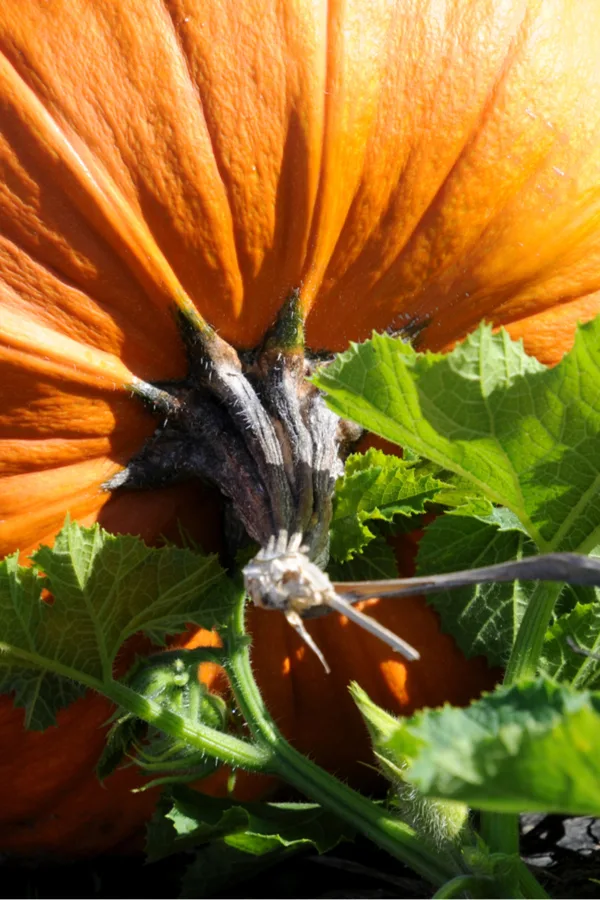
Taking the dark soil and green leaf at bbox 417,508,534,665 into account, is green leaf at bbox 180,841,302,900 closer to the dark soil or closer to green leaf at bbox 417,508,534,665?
the dark soil

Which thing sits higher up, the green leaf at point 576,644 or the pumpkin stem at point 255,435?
the pumpkin stem at point 255,435

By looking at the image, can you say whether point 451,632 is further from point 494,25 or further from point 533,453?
point 494,25

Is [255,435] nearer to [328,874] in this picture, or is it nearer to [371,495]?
[371,495]

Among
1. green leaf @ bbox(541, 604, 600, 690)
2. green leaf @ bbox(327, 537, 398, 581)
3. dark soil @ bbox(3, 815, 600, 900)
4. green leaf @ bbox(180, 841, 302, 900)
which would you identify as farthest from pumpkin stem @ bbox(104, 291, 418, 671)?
dark soil @ bbox(3, 815, 600, 900)

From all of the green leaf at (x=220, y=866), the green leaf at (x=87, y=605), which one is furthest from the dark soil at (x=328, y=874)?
the green leaf at (x=87, y=605)

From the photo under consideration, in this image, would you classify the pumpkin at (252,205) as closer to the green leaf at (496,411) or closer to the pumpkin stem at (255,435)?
the pumpkin stem at (255,435)

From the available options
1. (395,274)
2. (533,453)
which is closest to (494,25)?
(395,274)
